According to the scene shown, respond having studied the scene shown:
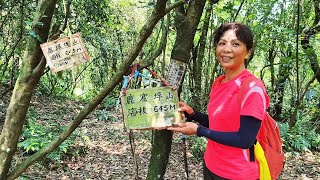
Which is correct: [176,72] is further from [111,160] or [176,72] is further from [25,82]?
[111,160]

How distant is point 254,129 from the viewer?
64.7 inches

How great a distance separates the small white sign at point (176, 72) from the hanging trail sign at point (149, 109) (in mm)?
193

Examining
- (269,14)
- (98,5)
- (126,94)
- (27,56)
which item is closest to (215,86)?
(126,94)

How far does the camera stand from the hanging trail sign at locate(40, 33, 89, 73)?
188 cm

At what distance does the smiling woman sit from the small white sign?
0.38m

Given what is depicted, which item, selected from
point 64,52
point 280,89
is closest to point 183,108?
point 64,52

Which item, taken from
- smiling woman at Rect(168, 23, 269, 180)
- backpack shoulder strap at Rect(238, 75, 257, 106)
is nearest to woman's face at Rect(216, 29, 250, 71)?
smiling woman at Rect(168, 23, 269, 180)

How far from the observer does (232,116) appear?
1778 mm

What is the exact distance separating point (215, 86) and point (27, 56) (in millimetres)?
1172

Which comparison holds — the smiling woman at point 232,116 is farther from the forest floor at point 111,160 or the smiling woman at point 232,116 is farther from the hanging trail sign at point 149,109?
the forest floor at point 111,160

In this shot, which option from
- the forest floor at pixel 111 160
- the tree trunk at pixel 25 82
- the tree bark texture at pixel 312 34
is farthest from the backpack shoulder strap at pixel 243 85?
the tree bark texture at pixel 312 34

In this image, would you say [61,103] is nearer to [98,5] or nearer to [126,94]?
[98,5]

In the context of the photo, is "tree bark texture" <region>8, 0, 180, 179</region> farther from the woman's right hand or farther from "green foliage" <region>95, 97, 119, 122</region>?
"green foliage" <region>95, 97, 119, 122</region>

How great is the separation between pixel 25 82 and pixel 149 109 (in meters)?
0.78
